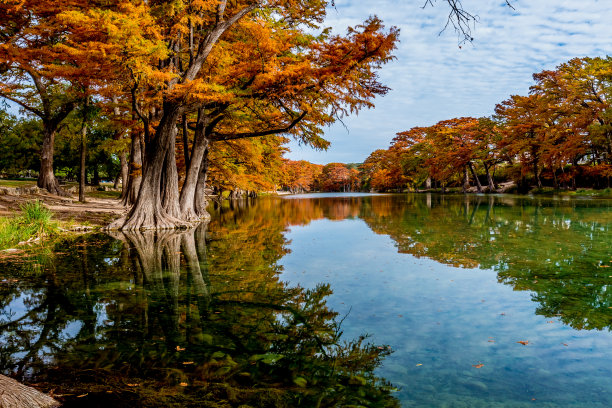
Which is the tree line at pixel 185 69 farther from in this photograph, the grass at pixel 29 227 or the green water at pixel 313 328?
the green water at pixel 313 328

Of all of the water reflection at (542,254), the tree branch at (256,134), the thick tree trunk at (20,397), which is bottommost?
the thick tree trunk at (20,397)

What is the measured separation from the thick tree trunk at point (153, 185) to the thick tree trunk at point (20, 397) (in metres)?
11.5

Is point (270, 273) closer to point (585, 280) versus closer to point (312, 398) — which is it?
point (312, 398)

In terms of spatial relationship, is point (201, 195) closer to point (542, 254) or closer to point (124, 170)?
point (124, 170)

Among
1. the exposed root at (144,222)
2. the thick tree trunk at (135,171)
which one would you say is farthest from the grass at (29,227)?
the thick tree trunk at (135,171)

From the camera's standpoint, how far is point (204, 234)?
41.2ft

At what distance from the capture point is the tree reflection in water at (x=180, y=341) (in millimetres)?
2854

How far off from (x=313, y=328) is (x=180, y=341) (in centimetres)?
141

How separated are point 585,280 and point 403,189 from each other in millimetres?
67670

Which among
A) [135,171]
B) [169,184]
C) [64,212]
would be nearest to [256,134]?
[169,184]

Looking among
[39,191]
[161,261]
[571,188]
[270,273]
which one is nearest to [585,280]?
[270,273]

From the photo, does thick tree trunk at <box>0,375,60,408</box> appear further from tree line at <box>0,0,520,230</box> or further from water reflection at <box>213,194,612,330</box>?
tree line at <box>0,0,520,230</box>

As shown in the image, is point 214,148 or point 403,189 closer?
point 214,148

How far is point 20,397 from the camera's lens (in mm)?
2457
